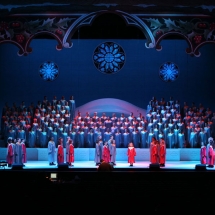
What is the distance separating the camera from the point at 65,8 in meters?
13.4

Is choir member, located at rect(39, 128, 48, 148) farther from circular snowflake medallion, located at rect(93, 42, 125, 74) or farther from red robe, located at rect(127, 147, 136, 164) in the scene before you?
circular snowflake medallion, located at rect(93, 42, 125, 74)

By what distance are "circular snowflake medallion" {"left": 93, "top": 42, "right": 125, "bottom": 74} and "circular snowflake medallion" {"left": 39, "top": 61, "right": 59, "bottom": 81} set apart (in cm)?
214

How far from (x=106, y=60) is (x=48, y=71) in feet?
9.79

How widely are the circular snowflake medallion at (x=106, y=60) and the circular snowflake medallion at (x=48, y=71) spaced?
7.04 feet

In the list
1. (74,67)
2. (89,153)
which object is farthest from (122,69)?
(89,153)

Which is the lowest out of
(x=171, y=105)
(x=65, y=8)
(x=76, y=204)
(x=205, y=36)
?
(x=76, y=204)

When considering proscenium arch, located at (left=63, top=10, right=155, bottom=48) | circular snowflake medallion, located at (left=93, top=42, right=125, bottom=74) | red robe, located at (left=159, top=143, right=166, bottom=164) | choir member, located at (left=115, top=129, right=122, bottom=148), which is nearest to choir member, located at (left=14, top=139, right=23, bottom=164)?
proscenium arch, located at (left=63, top=10, right=155, bottom=48)

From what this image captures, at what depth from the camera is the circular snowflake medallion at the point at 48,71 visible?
70.6 ft

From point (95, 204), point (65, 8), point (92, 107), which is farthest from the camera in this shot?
point (92, 107)

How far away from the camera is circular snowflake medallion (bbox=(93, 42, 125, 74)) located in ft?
70.6

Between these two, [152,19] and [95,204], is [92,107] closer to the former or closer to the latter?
[152,19]

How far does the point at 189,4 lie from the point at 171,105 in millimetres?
6721

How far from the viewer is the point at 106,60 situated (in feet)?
70.6

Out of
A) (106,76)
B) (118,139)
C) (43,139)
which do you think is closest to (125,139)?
(118,139)
